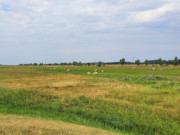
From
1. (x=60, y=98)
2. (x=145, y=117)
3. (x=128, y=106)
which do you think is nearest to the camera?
(x=145, y=117)

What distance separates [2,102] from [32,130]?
23.9ft

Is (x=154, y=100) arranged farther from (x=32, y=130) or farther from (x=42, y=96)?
(x=32, y=130)

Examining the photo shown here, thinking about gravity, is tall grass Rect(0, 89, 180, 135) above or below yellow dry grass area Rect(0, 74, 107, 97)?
below

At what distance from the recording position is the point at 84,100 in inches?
533

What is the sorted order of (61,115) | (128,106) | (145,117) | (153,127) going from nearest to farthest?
1. (153,127)
2. (145,117)
3. (61,115)
4. (128,106)

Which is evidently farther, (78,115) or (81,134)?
(78,115)

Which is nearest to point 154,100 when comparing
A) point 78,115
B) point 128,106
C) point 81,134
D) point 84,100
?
point 128,106

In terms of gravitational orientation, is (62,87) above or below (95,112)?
above

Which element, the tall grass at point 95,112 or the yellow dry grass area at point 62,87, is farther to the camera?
the yellow dry grass area at point 62,87

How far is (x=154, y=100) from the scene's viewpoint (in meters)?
13.5

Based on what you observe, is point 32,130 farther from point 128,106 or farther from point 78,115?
point 128,106

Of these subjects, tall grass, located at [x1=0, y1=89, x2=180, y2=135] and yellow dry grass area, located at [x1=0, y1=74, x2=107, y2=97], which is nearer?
tall grass, located at [x1=0, y1=89, x2=180, y2=135]

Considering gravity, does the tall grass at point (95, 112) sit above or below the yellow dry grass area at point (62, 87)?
below

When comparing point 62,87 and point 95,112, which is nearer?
point 95,112
